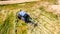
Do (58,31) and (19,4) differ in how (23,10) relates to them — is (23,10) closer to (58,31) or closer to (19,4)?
(19,4)

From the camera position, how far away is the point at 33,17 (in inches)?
39.0

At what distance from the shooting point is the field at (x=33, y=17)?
2.98ft

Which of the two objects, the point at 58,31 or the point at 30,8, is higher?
the point at 30,8

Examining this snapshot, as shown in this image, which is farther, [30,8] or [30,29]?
[30,8]

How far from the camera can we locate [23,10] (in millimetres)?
1032

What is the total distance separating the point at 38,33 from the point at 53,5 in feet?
1.06

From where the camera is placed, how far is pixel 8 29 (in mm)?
919

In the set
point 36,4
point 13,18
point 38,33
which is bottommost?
point 38,33

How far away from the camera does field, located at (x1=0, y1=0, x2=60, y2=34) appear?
0.91 meters

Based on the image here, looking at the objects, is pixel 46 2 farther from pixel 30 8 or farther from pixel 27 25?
pixel 27 25

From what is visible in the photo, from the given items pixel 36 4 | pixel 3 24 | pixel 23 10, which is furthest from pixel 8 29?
pixel 36 4

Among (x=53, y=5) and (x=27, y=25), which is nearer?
(x=27, y=25)

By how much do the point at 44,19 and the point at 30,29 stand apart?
0.48 ft

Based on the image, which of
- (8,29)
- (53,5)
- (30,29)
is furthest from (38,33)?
(53,5)
